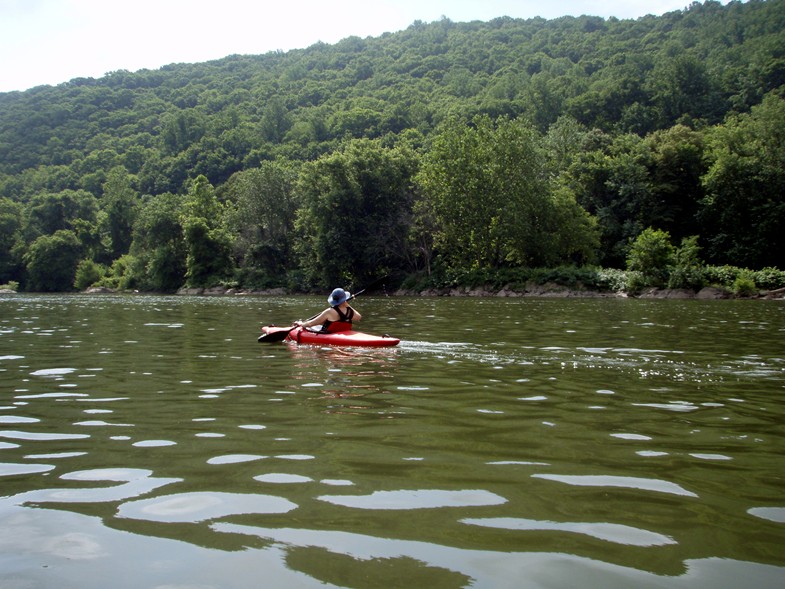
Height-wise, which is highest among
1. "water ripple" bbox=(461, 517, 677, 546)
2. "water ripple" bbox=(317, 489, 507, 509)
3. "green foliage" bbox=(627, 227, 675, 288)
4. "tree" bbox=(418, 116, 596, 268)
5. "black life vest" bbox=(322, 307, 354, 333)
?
"tree" bbox=(418, 116, 596, 268)

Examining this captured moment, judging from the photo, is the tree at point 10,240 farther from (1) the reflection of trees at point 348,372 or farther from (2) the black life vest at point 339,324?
(1) the reflection of trees at point 348,372

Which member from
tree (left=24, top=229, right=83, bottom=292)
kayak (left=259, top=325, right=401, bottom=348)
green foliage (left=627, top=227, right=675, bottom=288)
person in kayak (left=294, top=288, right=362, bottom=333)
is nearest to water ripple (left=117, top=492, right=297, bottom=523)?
kayak (left=259, top=325, right=401, bottom=348)

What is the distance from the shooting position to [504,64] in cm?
12938

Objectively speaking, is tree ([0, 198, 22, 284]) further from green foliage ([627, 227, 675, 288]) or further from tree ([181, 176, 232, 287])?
green foliage ([627, 227, 675, 288])

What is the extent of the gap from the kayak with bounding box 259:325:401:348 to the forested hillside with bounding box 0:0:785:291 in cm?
3247

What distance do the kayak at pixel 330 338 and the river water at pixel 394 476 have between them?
2.42 meters

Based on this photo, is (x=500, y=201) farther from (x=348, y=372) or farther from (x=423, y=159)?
(x=348, y=372)

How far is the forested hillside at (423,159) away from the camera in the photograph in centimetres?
5322

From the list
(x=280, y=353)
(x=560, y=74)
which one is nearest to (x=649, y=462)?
(x=280, y=353)

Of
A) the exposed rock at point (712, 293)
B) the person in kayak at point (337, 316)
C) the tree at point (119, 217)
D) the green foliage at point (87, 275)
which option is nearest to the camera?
the person in kayak at point (337, 316)

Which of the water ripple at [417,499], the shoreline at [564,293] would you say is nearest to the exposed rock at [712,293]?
the shoreline at [564,293]

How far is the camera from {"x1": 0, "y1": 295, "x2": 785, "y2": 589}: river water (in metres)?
3.22

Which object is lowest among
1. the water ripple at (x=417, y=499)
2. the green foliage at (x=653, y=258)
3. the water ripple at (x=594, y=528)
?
the water ripple at (x=417, y=499)

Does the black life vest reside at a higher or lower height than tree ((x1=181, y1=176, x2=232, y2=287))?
lower
